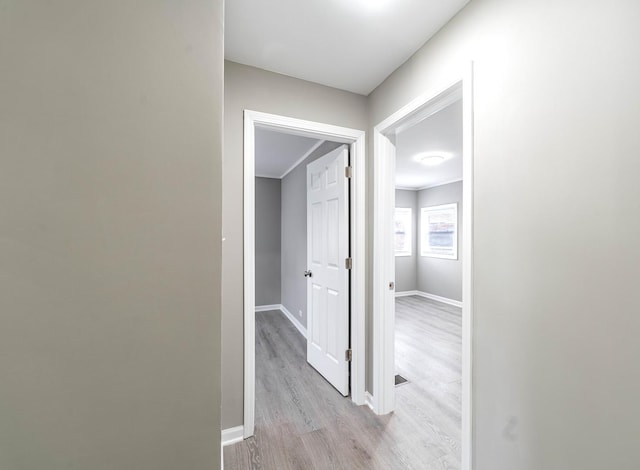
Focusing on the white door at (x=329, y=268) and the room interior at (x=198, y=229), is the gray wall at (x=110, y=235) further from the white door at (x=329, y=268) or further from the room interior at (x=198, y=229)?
the white door at (x=329, y=268)

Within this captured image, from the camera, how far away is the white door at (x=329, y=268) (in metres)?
2.20

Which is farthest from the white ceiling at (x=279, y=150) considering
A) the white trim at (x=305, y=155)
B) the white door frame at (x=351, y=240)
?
the white door frame at (x=351, y=240)

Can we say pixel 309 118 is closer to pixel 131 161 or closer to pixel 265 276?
pixel 131 161

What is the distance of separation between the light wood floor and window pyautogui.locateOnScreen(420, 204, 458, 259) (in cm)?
293

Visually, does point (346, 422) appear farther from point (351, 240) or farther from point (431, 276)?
point (431, 276)

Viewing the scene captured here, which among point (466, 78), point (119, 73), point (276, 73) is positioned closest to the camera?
point (119, 73)

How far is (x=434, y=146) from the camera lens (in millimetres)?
3459

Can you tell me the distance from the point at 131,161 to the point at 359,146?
177 centimetres

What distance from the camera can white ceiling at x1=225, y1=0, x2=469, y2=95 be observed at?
1.32m

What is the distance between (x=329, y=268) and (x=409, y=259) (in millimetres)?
4482

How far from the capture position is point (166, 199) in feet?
2.10

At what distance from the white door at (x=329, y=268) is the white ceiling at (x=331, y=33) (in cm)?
63

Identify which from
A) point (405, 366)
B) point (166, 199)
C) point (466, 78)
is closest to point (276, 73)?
point (466, 78)

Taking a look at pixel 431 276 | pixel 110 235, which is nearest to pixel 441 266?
A: pixel 431 276
